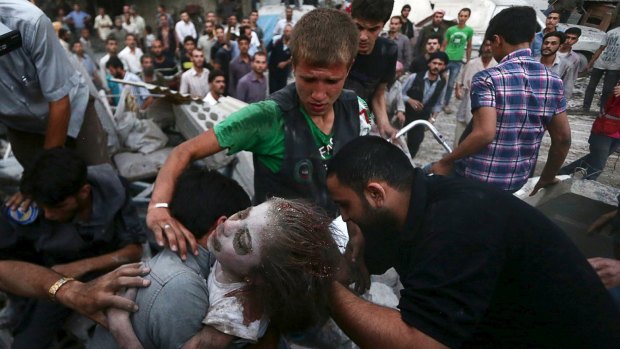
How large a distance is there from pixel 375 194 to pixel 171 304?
848 mm

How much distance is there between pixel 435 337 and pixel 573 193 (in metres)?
2.89

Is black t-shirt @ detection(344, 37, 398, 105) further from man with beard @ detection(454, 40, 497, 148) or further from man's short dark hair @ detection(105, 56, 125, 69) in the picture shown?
man's short dark hair @ detection(105, 56, 125, 69)

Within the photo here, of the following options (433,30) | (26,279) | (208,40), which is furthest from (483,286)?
(208,40)

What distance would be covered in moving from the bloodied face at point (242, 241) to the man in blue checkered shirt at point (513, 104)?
223cm

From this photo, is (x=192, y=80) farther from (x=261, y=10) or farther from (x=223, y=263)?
(x=261, y=10)

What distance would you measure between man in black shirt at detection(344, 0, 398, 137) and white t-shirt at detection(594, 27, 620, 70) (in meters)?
2.20

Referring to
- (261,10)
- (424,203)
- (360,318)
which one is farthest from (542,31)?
(261,10)

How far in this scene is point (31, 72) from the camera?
2641 mm

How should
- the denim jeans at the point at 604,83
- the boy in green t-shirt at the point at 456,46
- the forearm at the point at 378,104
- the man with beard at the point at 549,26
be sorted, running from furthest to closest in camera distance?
the boy in green t-shirt at the point at 456,46 < the denim jeans at the point at 604,83 < the man with beard at the point at 549,26 < the forearm at the point at 378,104

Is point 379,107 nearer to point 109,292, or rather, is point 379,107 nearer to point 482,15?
point 109,292

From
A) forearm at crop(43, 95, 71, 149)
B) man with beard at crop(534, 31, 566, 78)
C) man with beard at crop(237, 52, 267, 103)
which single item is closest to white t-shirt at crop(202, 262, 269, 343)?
forearm at crop(43, 95, 71, 149)

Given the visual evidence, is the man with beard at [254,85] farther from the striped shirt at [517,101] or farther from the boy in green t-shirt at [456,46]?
the striped shirt at [517,101]

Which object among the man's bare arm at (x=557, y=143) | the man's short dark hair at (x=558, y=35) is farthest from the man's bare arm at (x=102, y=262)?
the man's short dark hair at (x=558, y=35)

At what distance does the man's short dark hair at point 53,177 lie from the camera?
2023mm
